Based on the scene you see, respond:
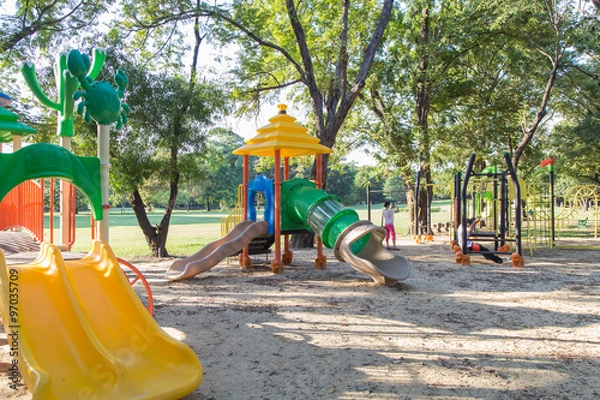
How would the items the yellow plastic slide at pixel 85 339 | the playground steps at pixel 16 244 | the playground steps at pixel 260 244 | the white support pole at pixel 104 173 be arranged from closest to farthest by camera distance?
the yellow plastic slide at pixel 85 339
the white support pole at pixel 104 173
the playground steps at pixel 16 244
the playground steps at pixel 260 244

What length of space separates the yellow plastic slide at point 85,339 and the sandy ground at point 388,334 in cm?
37

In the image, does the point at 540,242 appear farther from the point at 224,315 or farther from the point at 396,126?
the point at 224,315

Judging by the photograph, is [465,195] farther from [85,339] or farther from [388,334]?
[85,339]

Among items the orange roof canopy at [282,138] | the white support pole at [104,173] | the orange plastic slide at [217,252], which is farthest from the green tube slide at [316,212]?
the white support pole at [104,173]

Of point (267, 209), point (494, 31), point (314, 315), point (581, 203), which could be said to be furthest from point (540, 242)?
point (314, 315)

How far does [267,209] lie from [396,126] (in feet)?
32.0

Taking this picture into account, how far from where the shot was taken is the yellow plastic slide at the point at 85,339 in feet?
8.70

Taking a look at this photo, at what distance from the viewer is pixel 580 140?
20062 mm

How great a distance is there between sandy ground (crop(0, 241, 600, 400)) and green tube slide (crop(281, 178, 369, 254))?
2.80ft

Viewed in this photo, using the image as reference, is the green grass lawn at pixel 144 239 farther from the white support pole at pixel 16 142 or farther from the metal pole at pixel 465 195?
the metal pole at pixel 465 195

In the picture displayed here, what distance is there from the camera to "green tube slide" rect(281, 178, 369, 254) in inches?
276

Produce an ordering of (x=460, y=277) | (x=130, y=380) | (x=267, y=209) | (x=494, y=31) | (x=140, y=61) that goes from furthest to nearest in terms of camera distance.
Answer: (x=494, y=31), (x=140, y=61), (x=267, y=209), (x=460, y=277), (x=130, y=380)

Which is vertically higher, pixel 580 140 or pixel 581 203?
pixel 580 140

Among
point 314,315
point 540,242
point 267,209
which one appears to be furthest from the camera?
point 540,242
